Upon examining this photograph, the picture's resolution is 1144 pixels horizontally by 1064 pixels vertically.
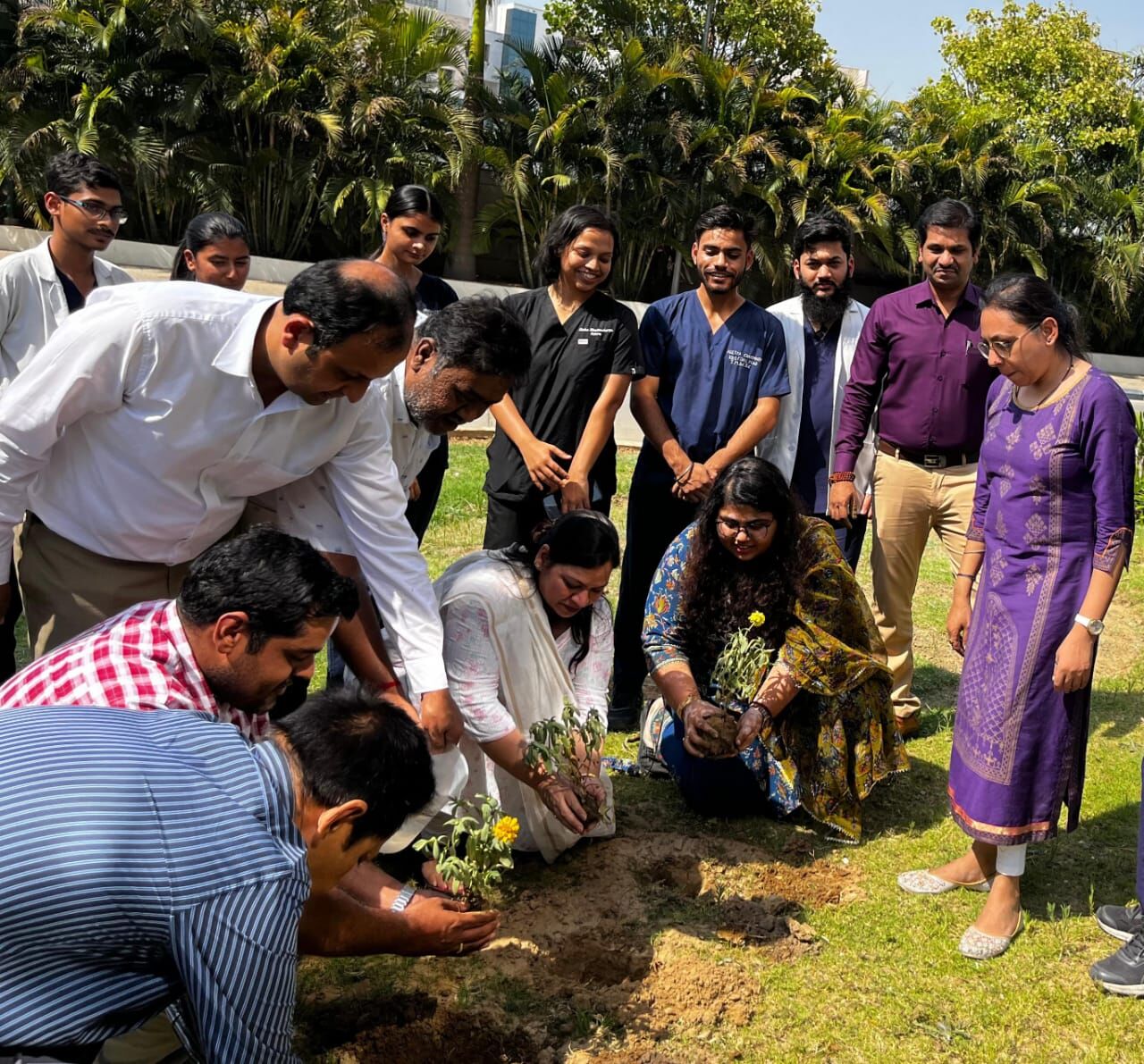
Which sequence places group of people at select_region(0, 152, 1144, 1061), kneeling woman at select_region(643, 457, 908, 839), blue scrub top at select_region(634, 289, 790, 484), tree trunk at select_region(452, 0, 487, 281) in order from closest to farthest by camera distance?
group of people at select_region(0, 152, 1144, 1061) → kneeling woman at select_region(643, 457, 908, 839) → blue scrub top at select_region(634, 289, 790, 484) → tree trunk at select_region(452, 0, 487, 281)

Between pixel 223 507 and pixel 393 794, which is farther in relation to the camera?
pixel 223 507

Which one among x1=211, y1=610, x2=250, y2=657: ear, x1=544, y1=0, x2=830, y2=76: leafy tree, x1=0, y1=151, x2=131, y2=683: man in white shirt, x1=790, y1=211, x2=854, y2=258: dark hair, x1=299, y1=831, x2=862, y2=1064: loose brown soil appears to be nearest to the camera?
x1=211, y1=610, x2=250, y2=657: ear

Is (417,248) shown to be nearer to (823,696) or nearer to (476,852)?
(823,696)

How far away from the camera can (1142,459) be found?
10.6 meters

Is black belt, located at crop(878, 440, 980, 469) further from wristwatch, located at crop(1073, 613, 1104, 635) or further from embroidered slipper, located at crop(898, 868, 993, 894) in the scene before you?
embroidered slipper, located at crop(898, 868, 993, 894)

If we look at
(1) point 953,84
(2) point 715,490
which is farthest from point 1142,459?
(1) point 953,84

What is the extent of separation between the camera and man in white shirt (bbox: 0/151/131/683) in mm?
4156

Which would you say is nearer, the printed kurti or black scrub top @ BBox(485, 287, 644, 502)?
the printed kurti

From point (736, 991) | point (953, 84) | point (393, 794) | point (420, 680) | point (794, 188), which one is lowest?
point (736, 991)

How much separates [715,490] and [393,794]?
2158mm

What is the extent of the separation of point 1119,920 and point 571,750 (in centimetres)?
177

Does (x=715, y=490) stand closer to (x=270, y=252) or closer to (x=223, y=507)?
(x=223, y=507)

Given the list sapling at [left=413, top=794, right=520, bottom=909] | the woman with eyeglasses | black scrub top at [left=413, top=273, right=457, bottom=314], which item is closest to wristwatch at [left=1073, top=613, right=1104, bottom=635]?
the woman with eyeglasses

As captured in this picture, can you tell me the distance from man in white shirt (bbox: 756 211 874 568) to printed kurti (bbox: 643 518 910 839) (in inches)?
39.8
